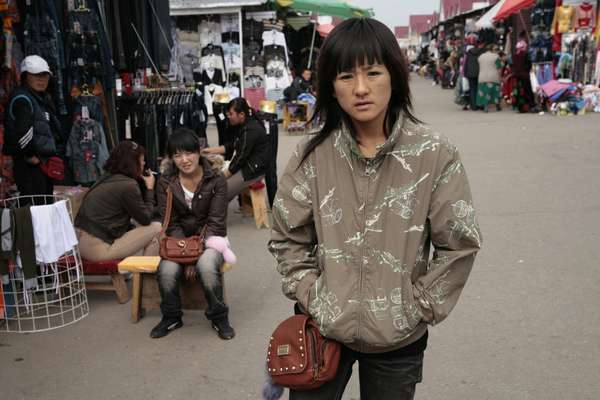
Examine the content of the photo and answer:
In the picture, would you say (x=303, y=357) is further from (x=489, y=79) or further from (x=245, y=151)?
(x=489, y=79)

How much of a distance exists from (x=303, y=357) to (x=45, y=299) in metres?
2.98

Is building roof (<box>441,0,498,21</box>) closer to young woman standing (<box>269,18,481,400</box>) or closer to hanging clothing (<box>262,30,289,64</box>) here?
hanging clothing (<box>262,30,289,64</box>)

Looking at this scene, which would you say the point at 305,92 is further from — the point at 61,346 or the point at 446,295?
the point at 446,295

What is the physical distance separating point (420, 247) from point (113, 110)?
6.36 meters

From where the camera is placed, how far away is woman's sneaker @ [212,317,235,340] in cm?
429

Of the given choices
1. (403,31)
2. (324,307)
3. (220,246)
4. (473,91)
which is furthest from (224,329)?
(403,31)

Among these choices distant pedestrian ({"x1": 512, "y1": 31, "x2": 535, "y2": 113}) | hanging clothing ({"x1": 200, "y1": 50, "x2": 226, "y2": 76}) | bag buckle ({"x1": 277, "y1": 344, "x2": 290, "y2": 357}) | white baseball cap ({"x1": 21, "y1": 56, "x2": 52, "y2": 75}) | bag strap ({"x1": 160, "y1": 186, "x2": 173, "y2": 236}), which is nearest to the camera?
bag buckle ({"x1": 277, "y1": 344, "x2": 290, "y2": 357})

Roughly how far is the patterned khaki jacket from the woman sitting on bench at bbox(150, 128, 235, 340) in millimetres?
2424

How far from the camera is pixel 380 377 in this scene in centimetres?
205

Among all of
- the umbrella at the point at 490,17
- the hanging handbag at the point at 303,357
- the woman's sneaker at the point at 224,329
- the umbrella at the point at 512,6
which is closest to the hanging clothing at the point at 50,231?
the woman's sneaker at the point at 224,329

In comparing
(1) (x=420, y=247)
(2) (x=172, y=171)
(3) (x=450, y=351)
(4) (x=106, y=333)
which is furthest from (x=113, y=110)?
(1) (x=420, y=247)

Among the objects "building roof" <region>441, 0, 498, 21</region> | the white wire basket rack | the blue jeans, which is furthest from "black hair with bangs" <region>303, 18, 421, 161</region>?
"building roof" <region>441, 0, 498, 21</region>

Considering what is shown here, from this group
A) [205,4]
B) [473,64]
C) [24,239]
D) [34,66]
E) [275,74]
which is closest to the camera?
[24,239]

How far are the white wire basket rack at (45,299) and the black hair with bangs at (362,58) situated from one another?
10.2 ft
